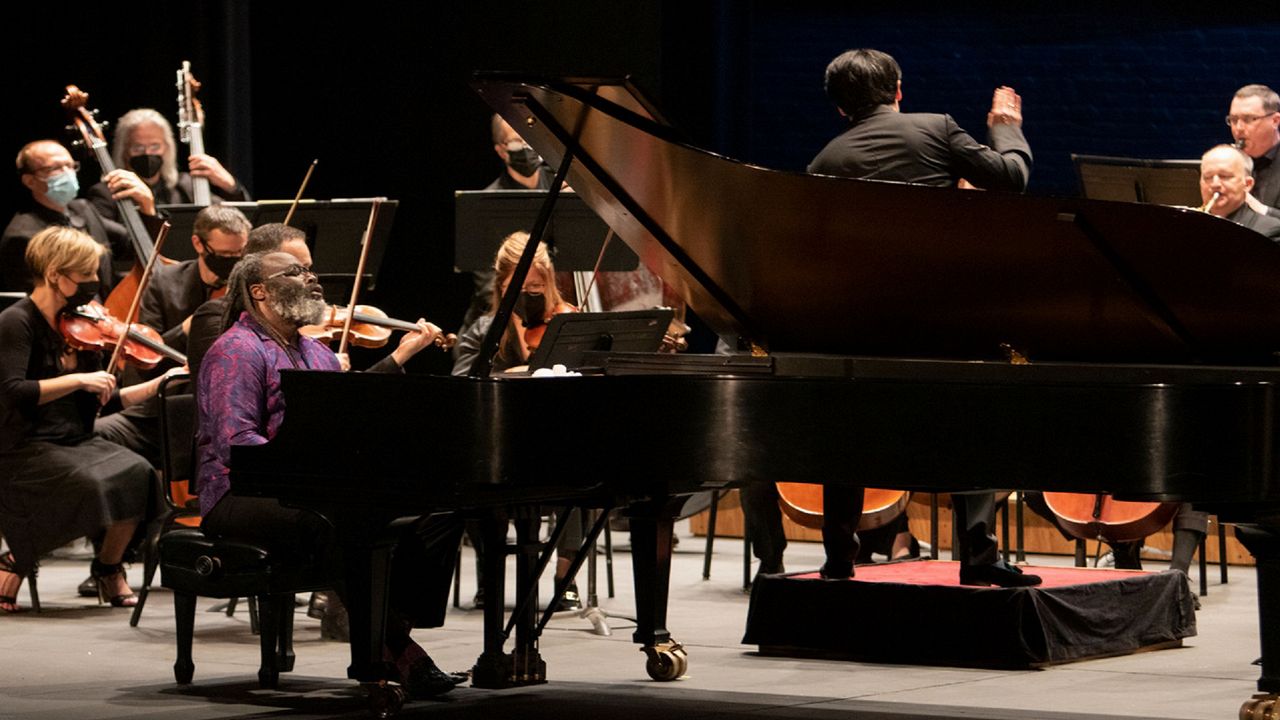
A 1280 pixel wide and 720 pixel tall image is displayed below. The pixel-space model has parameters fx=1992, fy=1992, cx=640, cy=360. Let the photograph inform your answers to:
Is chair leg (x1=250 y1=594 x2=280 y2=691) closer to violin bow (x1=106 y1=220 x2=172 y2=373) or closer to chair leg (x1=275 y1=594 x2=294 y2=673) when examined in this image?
chair leg (x1=275 y1=594 x2=294 y2=673)

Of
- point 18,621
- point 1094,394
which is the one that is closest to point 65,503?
point 18,621

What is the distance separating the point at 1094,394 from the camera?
396cm

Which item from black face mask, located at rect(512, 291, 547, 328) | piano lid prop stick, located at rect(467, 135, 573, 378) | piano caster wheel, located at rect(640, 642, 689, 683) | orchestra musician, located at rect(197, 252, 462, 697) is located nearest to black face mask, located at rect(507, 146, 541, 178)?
black face mask, located at rect(512, 291, 547, 328)

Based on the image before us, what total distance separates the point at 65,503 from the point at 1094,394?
369 cm

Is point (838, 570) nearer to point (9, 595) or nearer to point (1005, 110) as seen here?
point (1005, 110)

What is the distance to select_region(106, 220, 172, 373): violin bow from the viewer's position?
6.54 m

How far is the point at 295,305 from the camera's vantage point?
486 centimetres

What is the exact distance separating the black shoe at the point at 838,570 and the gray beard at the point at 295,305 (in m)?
1.64

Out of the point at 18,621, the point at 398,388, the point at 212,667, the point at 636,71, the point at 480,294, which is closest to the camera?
the point at 398,388

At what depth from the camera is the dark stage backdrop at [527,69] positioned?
30.3 ft

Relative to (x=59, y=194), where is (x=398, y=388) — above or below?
below

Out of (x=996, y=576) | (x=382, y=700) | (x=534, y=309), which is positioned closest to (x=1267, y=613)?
(x=996, y=576)

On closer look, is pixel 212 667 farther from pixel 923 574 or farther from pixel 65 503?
pixel 923 574

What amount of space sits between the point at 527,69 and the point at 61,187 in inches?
104
